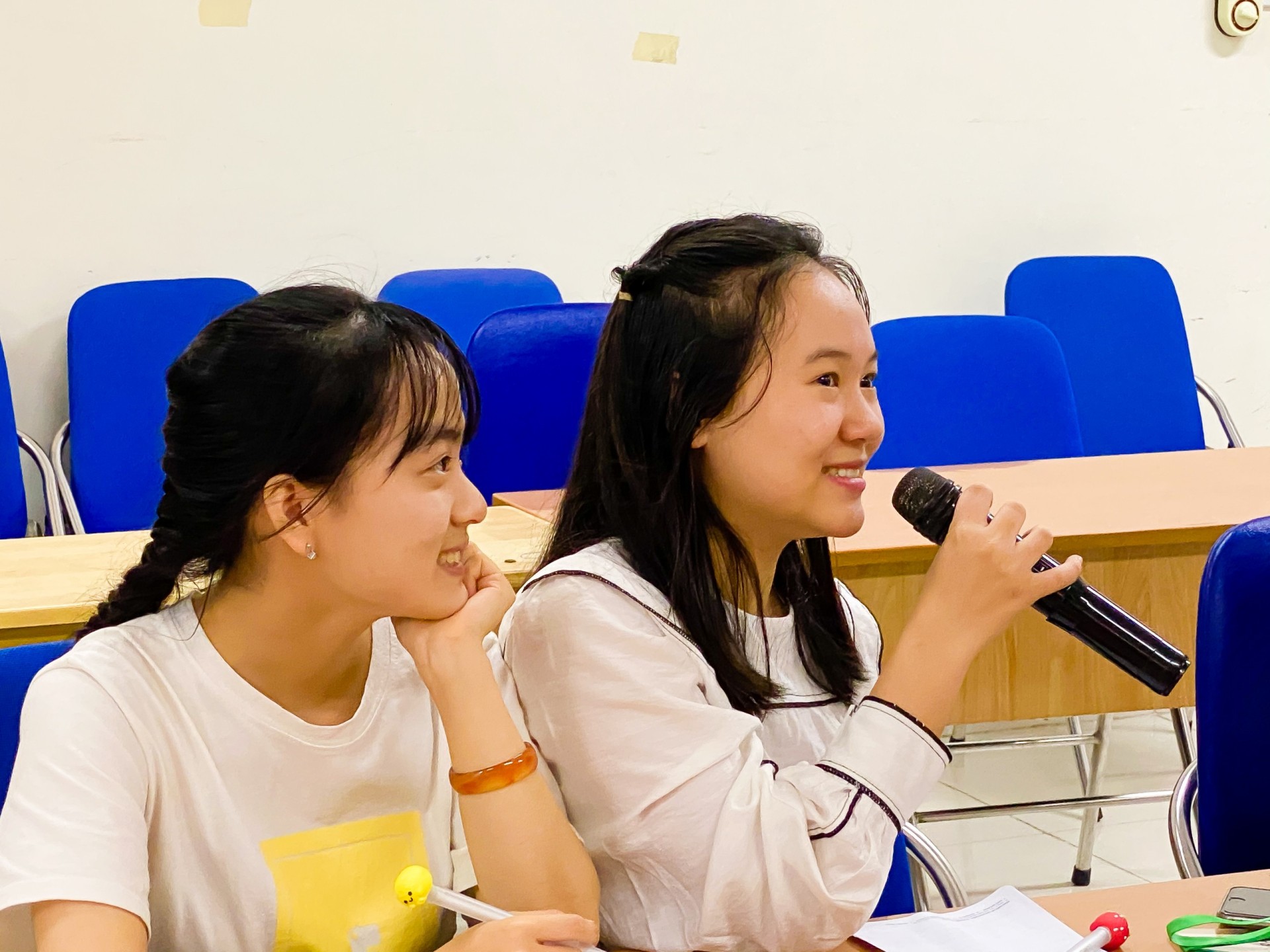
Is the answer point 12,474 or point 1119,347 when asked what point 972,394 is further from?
point 12,474

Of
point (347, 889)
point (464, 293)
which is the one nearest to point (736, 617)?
point (347, 889)

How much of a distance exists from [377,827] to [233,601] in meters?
0.20

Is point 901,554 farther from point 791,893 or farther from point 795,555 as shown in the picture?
point 791,893

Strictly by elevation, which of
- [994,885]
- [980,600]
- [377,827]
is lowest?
[994,885]

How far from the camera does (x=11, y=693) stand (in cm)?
99

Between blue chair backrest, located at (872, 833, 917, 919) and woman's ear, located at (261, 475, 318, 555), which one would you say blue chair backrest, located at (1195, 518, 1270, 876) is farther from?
woman's ear, located at (261, 475, 318, 555)

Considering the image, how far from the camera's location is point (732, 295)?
1.10 meters

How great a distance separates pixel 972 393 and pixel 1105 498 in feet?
2.42

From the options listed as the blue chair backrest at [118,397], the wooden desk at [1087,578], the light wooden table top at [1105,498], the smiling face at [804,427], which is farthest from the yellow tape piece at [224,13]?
the smiling face at [804,427]

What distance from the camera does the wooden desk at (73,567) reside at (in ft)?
4.94

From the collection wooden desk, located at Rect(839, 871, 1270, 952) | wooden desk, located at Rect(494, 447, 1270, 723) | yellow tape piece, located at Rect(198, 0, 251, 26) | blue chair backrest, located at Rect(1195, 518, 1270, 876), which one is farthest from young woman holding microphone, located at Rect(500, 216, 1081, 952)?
yellow tape piece, located at Rect(198, 0, 251, 26)

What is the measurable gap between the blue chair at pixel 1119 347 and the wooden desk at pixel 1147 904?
2710 mm

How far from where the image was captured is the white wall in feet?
10.0

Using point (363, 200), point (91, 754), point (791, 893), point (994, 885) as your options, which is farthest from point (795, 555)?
point (363, 200)
